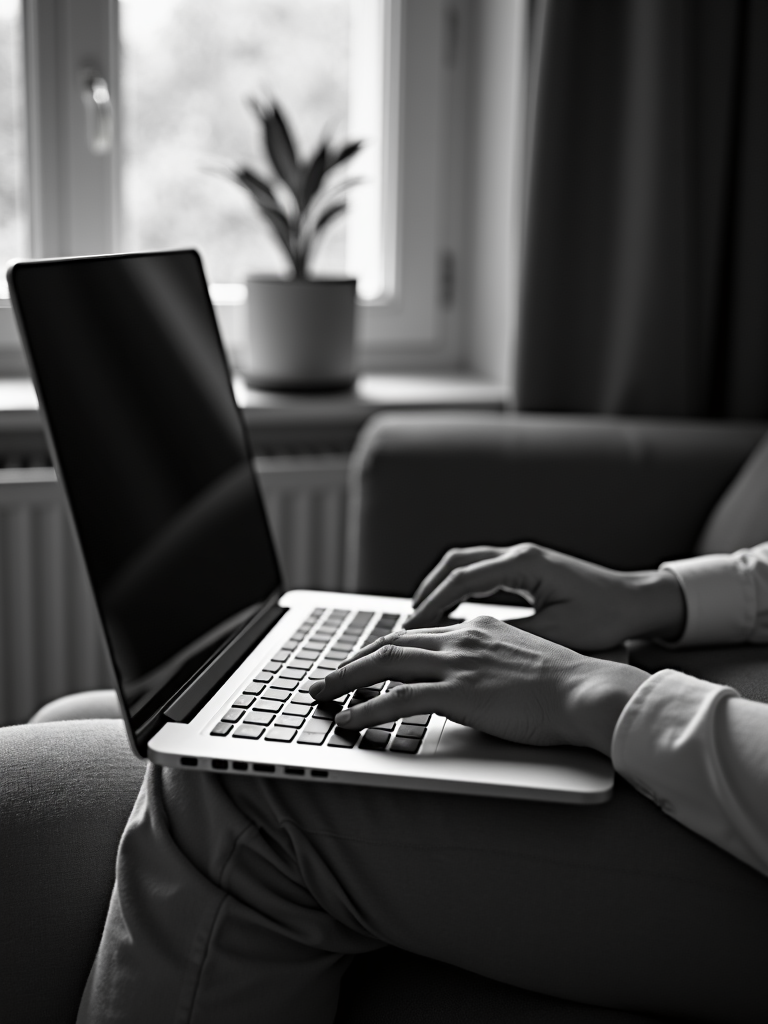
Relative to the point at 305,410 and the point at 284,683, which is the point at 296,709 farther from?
the point at 305,410

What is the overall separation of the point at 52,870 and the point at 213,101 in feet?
5.27

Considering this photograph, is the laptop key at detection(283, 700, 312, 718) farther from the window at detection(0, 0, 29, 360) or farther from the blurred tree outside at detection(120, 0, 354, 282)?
the blurred tree outside at detection(120, 0, 354, 282)

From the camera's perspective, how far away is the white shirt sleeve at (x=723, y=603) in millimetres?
941

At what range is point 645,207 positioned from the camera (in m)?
1.66

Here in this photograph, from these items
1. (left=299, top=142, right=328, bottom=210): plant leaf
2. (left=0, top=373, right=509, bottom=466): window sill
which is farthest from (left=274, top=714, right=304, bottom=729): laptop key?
(left=299, top=142, right=328, bottom=210): plant leaf

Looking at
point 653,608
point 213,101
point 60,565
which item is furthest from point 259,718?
point 213,101

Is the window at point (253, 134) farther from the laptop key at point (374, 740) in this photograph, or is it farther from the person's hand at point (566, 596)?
the laptop key at point (374, 740)

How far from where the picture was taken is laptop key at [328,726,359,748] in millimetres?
687

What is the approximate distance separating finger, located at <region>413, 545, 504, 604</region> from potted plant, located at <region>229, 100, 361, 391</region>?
90 cm

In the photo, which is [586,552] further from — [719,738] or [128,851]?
[128,851]

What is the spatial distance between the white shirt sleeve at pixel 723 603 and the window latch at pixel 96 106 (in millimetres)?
1311

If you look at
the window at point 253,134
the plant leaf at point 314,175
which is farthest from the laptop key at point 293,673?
the window at point 253,134

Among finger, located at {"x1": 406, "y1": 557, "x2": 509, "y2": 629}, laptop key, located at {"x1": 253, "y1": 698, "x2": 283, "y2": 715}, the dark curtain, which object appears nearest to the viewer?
laptop key, located at {"x1": 253, "y1": 698, "x2": 283, "y2": 715}

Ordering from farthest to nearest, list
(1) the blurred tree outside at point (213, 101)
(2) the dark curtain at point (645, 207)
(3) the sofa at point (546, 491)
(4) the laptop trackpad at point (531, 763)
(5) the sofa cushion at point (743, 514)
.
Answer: (1) the blurred tree outside at point (213, 101) < (2) the dark curtain at point (645, 207) < (3) the sofa at point (546, 491) < (5) the sofa cushion at point (743, 514) < (4) the laptop trackpad at point (531, 763)
